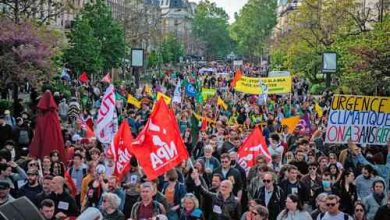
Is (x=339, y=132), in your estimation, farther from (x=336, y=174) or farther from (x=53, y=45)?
(x=53, y=45)

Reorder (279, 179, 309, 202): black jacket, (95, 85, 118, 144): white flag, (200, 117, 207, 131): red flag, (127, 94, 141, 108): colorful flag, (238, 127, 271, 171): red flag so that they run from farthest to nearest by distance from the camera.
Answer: (127, 94, 141, 108): colorful flag
(200, 117, 207, 131): red flag
(95, 85, 118, 144): white flag
(238, 127, 271, 171): red flag
(279, 179, 309, 202): black jacket

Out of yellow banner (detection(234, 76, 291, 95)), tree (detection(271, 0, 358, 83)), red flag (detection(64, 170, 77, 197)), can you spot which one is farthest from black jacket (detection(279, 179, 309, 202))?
tree (detection(271, 0, 358, 83))

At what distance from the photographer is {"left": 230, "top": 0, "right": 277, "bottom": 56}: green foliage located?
5748 inches

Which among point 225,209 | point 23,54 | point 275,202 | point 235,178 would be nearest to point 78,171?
point 235,178

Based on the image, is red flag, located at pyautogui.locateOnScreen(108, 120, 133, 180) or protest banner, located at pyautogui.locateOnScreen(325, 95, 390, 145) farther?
protest banner, located at pyautogui.locateOnScreen(325, 95, 390, 145)

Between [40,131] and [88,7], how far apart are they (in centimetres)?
3839

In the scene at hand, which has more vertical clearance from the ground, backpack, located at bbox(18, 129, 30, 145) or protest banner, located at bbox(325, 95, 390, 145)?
protest banner, located at bbox(325, 95, 390, 145)

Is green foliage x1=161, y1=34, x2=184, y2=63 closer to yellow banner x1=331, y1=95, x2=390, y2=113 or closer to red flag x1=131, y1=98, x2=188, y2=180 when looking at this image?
yellow banner x1=331, y1=95, x2=390, y2=113

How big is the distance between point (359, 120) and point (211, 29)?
540 ft

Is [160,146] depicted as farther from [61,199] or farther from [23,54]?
[23,54]

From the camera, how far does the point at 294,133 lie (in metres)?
18.8

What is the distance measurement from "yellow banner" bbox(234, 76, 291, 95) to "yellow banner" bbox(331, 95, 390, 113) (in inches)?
494

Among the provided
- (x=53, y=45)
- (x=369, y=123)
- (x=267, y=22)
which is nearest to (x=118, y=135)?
(x=369, y=123)

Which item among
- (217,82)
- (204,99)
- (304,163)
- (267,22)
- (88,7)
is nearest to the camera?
(304,163)
